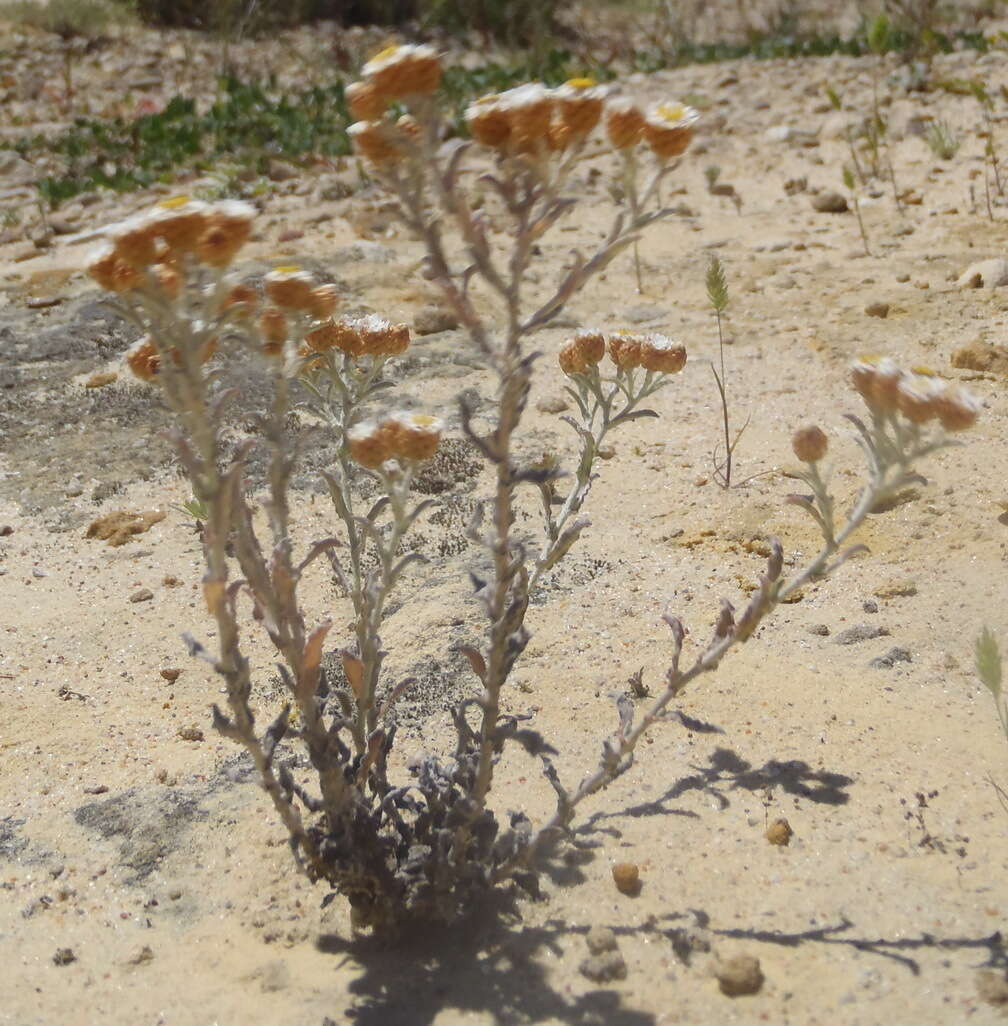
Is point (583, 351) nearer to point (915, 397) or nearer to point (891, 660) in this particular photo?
point (915, 397)

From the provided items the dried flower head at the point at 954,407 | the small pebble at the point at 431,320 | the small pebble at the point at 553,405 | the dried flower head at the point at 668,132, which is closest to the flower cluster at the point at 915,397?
the dried flower head at the point at 954,407

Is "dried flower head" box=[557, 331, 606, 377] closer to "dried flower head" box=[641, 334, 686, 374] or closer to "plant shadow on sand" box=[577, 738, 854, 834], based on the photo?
"dried flower head" box=[641, 334, 686, 374]

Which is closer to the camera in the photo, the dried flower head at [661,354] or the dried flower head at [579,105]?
the dried flower head at [579,105]

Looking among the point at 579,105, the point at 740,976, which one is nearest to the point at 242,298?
the point at 579,105

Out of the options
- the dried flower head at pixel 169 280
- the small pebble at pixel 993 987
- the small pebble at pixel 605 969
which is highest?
the dried flower head at pixel 169 280

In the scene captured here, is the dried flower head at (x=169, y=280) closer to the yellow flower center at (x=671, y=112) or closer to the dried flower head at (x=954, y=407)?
the yellow flower center at (x=671, y=112)

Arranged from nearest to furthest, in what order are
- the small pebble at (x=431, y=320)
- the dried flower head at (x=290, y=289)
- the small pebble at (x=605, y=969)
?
the dried flower head at (x=290, y=289) → the small pebble at (x=605, y=969) → the small pebble at (x=431, y=320)
